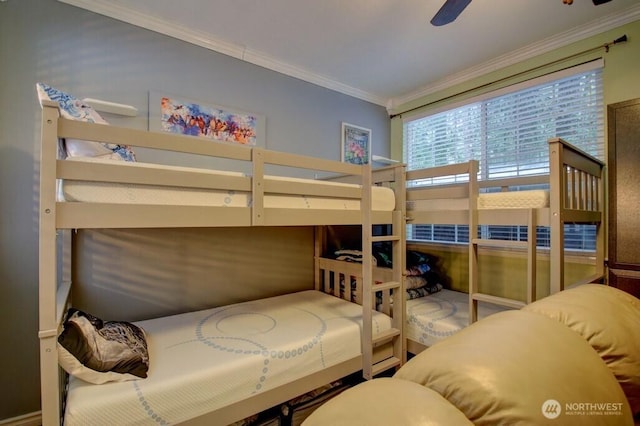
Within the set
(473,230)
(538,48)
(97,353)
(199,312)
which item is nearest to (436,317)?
(473,230)

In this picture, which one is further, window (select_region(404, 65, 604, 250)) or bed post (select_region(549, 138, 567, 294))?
window (select_region(404, 65, 604, 250))

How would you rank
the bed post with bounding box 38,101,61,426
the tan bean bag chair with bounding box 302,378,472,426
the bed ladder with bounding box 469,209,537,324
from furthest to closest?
the bed ladder with bounding box 469,209,537,324
the bed post with bounding box 38,101,61,426
the tan bean bag chair with bounding box 302,378,472,426

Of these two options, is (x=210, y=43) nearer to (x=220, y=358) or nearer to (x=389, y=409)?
(x=220, y=358)

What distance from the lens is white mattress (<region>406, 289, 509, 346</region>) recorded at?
2025 millimetres

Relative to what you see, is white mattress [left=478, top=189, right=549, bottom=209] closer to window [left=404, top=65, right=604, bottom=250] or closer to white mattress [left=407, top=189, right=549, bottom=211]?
white mattress [left=407, top=189, right=549, bottom=211]

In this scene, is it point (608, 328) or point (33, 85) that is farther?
point (33, 85)

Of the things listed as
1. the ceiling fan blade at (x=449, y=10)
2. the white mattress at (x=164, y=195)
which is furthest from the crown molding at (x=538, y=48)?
the white mattress at (x=164, y=195)

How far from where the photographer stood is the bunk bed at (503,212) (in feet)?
5.46

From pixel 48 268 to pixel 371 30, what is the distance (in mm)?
2369

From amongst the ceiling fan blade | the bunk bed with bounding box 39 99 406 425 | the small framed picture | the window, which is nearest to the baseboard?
the bunk bed with bounding box 39 99 406 425

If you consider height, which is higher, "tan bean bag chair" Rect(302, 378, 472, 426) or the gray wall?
the gray wall

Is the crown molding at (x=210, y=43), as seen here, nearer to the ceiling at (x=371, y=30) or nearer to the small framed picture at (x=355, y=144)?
the ceiling at (x=371, y=30)

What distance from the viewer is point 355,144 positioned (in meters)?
3.19

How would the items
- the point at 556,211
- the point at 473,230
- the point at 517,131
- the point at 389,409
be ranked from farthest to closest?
the point at 517,131 → the point at 473,230 → the point at 556,211 → the point at 389,409
